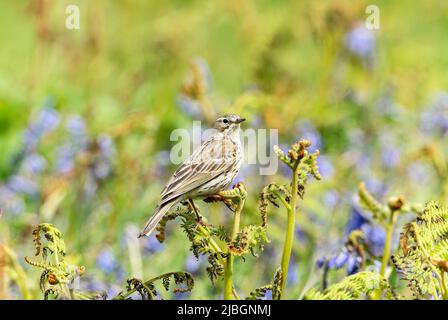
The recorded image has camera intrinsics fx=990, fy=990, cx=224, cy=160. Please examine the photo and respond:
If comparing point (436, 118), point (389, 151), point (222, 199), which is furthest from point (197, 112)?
point (222, 199)

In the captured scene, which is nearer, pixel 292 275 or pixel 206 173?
pixel 206 173

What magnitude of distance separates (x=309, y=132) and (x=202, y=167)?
2.21 m

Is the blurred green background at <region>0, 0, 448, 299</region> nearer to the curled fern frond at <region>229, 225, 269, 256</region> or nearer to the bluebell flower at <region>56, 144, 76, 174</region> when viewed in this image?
the bluebell flower at <region>56, 144, 76, 174</region>

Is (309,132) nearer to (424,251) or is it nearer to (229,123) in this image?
(229,123)

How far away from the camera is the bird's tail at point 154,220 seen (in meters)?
3.14

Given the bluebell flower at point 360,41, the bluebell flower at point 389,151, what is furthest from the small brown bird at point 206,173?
the bluebell flower at point 360,41

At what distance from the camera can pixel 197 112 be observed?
6.48 m

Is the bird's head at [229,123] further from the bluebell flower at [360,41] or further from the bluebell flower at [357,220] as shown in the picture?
the bluebell flower at [360,41]

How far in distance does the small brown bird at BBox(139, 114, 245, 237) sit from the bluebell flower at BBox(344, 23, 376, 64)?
110 inches

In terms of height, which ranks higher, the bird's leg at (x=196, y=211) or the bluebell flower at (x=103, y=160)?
the bluebell flower at (x=103, y=160)

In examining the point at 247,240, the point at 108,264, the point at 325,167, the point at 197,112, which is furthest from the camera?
the point at 197,112

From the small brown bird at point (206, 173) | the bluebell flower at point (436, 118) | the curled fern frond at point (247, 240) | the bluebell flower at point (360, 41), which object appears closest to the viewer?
the curled fern frond at point (247, 240)

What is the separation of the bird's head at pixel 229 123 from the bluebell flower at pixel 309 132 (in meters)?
1.27
